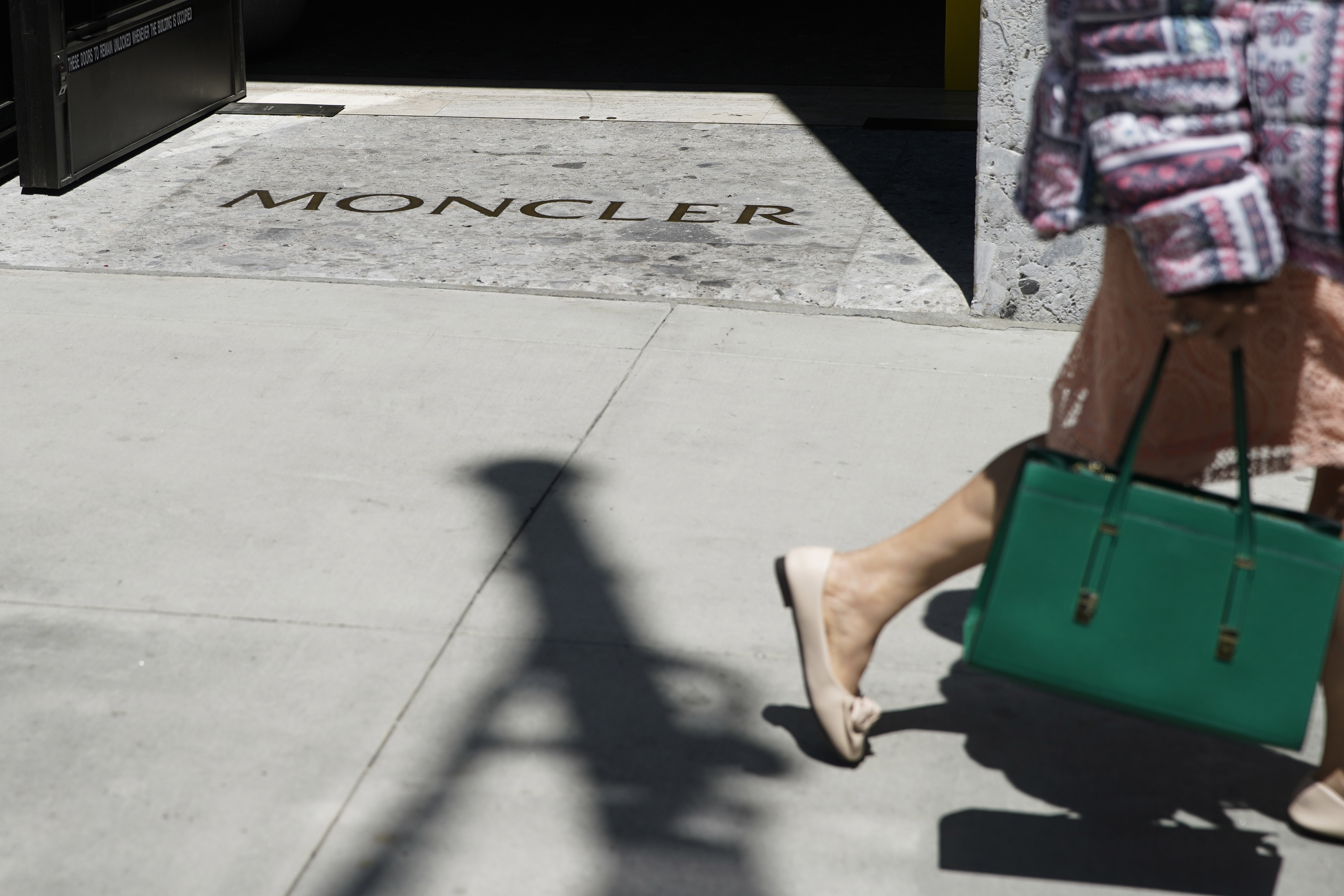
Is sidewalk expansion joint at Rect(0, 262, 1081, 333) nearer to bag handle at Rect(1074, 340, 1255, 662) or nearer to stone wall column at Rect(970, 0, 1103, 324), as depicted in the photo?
stone wall column at Rect(970, 0, 1103, 324)

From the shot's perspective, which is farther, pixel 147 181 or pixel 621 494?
pixel 147 181

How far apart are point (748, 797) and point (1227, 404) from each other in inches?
38.7

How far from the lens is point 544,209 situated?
19.5 ft

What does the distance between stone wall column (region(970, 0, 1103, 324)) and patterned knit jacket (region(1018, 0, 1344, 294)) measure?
2.55 meters

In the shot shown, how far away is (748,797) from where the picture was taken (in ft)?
8.18

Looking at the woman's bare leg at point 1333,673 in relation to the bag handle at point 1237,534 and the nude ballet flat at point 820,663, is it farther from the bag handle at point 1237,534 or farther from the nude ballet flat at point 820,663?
the nude ballet flat at point 820,663

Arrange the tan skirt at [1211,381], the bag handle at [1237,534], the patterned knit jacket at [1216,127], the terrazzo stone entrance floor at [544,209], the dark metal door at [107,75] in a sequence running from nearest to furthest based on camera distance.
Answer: the patterned knit jacket at [1216,127], the bag handle at [1237,534], the tan skirt at [1211,381], the terrazzo stone entrance floor at [544,209], the dark metal door at [107,75]

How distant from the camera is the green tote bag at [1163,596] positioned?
1.99m

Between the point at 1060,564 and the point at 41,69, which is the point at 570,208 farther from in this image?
the point at 1060,564

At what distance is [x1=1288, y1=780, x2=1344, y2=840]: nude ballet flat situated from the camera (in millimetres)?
2354

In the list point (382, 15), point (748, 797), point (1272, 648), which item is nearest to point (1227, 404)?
point (1272, 648)

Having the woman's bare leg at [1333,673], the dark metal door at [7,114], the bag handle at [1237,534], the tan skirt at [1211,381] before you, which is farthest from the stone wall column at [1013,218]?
the dark metal door at [7,114]

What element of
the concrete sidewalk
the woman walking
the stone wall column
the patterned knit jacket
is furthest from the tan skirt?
the stone wall column

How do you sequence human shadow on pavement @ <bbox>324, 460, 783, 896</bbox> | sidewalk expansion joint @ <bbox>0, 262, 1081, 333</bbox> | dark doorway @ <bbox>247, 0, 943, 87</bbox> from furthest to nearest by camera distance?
dark doorway @ <bbox>247, 0, 943, 87</bbox> → sidewalk expansion joint @ <bbox>0, 262, 1081, 333</bbox> → human shadow on pavement @ <bbox>324, 460, 783, 896</bbox>
